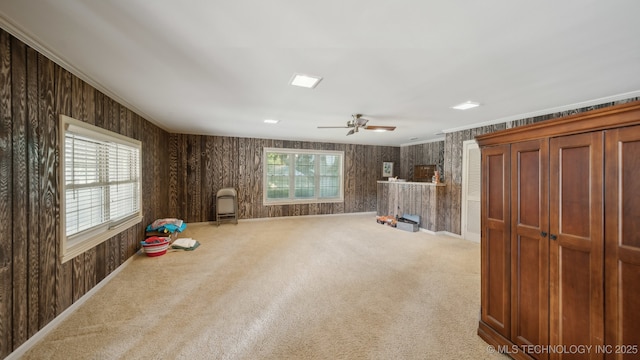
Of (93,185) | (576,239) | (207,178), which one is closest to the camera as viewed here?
(576,239)

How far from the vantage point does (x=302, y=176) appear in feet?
23.0

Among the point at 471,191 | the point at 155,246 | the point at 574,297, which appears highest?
the point at 471,191

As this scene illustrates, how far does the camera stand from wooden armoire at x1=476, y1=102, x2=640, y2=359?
1193 mm

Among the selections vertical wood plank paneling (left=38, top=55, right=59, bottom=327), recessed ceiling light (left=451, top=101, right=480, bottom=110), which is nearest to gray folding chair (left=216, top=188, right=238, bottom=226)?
vertical wood plank paneling (left=38, top=55, right=59, bottom=327)

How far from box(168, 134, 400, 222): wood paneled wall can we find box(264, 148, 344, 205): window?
0.16 meters

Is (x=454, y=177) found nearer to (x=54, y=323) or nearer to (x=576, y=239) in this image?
→ (x=576, y=239)

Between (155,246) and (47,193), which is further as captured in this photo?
(155,246)

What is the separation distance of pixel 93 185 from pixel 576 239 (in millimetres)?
4233

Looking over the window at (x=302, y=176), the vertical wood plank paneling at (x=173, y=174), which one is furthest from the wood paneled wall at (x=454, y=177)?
the vertical wood plank paneling at (x=173, y=174)

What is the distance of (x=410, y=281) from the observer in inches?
115

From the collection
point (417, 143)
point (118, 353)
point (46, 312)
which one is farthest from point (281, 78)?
point (417, 143)

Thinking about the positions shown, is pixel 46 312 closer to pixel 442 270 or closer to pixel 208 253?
pixel 208 253

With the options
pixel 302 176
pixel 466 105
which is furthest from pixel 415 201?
pixel 302 176

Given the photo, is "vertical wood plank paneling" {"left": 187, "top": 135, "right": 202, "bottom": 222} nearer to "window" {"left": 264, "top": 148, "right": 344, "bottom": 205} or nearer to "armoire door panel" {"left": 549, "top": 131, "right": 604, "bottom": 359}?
"window" {"left": 264, "top": 148, "right": 344, "bottom": 205}
